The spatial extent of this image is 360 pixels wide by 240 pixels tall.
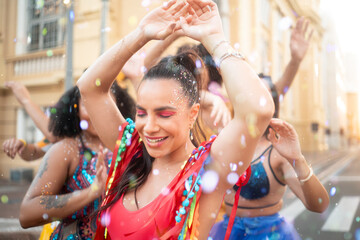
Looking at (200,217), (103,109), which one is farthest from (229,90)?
(103,109)

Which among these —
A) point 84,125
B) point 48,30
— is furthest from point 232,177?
point 48,30

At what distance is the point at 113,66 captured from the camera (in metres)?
1.08

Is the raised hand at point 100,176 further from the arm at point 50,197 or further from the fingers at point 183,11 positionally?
the fingers at point 183,11

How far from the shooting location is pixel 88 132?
5.07 feet

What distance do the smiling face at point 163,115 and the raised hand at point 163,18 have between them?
141 mm

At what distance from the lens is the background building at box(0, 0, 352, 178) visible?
1.95m

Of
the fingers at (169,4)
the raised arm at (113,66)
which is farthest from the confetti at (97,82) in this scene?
the fingers at (169,4)

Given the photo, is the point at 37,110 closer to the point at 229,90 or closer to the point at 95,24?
the point at 229,90

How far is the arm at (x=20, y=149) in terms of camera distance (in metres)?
1.71

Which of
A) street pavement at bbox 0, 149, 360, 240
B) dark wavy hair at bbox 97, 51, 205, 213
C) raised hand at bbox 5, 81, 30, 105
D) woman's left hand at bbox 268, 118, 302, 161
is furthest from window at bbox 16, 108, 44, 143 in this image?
woman's left hand at bbox 268, 118, 302, 161

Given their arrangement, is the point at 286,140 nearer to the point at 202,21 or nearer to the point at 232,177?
the point at 232,177

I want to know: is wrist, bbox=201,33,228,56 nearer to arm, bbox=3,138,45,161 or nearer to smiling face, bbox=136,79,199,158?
smiling face, bbox=136,79,199,158

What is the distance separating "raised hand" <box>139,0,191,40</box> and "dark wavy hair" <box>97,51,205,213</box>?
10cm

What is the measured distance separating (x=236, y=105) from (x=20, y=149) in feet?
4.39
